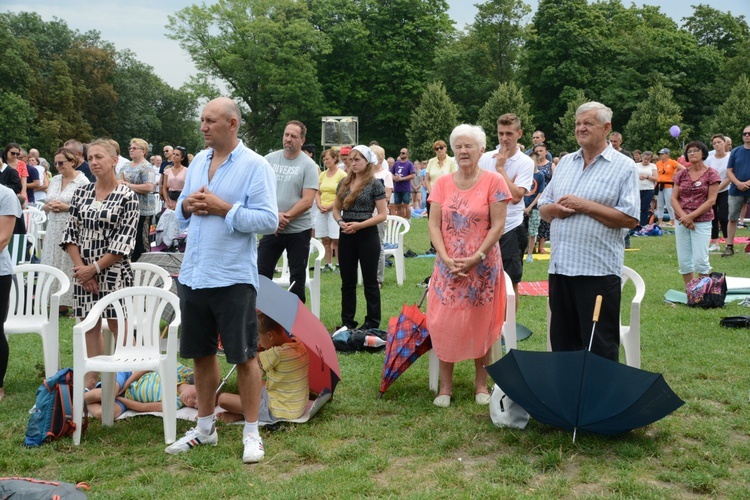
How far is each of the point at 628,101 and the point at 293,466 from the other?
47105 mm

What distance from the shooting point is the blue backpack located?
4.57 meters

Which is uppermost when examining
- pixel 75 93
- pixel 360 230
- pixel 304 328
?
pixel 75 93

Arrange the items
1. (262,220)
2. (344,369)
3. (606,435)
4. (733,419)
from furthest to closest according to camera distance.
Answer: (344,369) → (733,419) → (606,435) → (262,220)

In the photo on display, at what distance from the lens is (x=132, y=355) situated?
15.9 feet

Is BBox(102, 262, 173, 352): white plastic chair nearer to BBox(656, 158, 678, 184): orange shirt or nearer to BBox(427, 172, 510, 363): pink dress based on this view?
BBox(427, 172, 510, 363): pink dress

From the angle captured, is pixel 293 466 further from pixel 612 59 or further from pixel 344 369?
pixel 612 59

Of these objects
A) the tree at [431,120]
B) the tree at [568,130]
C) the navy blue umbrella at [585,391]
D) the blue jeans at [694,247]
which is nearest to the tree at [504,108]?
the tree at [431,120]

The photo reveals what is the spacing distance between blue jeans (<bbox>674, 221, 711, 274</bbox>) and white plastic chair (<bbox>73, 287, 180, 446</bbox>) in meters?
6.32

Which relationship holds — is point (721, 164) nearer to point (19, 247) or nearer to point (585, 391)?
point (585, 391)

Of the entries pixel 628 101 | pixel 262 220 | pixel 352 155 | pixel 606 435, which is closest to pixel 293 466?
pixel 262 220

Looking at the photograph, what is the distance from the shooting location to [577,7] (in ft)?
164

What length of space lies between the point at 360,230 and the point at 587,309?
3091 millimetres

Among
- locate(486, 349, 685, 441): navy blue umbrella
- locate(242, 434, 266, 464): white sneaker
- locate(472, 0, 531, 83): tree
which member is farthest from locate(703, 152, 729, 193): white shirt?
locate(472, 0, 531, 83): tree

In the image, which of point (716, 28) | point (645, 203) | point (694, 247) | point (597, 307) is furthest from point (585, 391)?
point (716, 28)
